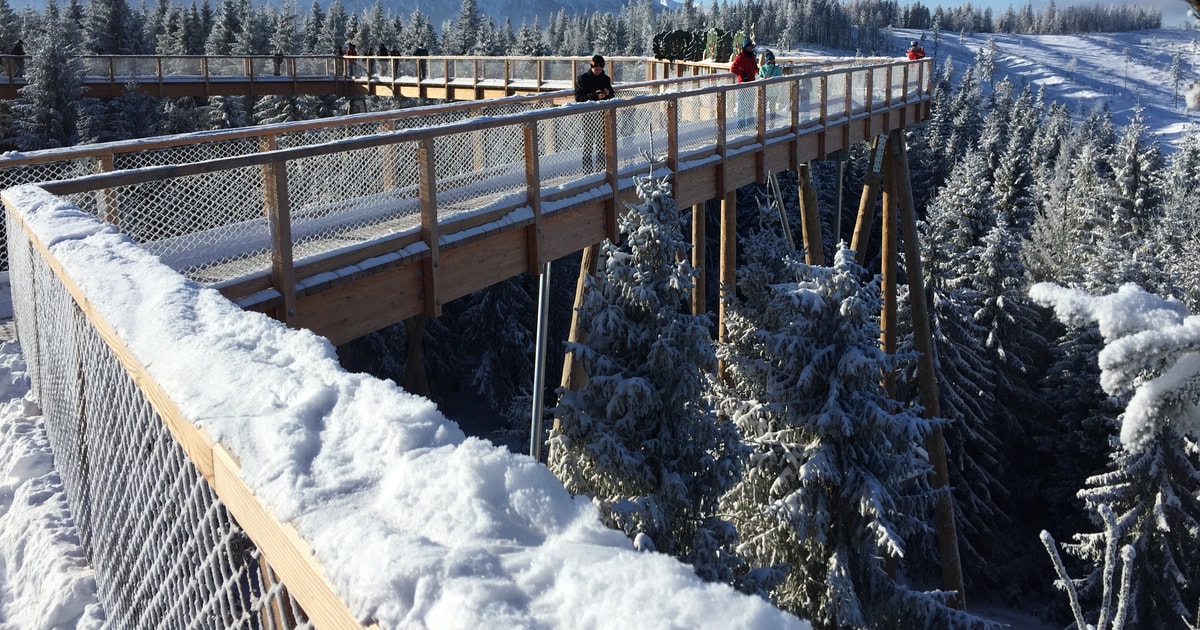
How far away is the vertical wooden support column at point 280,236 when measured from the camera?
19.0 feet

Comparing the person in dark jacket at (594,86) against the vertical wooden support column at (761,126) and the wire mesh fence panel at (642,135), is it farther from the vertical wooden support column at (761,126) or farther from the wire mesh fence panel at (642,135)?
the vertical wooden support column at (761,126)

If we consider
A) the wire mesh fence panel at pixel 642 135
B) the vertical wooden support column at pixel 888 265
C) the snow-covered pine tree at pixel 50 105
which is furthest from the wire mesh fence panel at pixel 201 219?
the snow-covered pine tree at pixel 50 105

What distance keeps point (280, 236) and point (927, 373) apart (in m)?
13.6

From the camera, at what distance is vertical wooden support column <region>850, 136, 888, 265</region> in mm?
18125

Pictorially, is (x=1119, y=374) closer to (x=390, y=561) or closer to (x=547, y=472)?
(x=547, y=472)

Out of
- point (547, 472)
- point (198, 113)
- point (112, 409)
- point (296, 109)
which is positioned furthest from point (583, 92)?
point (198, 113)

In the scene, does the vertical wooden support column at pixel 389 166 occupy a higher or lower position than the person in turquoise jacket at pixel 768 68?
lower

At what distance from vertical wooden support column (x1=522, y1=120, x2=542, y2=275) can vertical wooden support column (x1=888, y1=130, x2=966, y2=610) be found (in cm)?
966

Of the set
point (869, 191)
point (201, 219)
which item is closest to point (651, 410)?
point (201, 219)

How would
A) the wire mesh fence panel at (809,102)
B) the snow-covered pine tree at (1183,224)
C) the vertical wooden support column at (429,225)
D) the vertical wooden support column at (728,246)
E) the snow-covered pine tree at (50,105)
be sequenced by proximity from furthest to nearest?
1. the snow-covered pine tree at (50,105)
2. the snow-covered pine tree at (1183,224)
3. the vertical wooden support column at (728,246)
4. the wire mesh fence panel at (809,102)
5. the vertical wooden support column at (429,225)

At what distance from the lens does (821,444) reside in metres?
11.8

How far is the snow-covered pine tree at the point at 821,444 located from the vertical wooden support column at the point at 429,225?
5476 mm

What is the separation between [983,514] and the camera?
27047mm

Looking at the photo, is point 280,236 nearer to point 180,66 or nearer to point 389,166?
point 389,166
